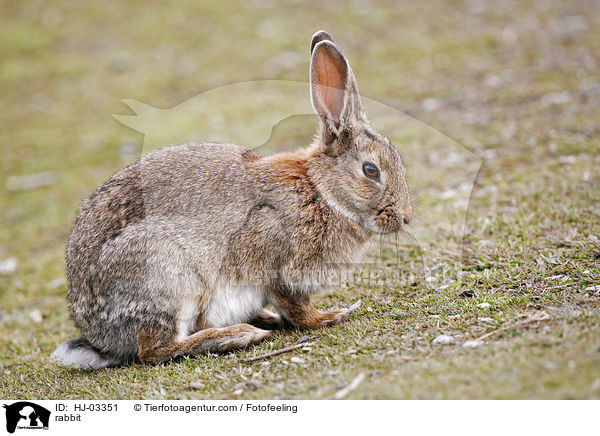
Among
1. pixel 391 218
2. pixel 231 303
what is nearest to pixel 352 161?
pixel 391 218

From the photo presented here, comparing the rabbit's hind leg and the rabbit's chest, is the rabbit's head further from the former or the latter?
the rabbit's hind leg

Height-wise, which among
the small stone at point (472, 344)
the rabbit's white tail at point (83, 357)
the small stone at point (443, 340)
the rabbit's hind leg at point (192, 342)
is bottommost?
the rabbit's white tail at point (83, 357)

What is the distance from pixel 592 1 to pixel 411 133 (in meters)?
8.19

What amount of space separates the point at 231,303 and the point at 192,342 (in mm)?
410

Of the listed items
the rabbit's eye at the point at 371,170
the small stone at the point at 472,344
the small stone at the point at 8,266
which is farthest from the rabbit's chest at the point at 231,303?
the small stone at the point at 8,266

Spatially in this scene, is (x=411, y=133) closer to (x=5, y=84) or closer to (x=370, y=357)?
(x=370, y=357)

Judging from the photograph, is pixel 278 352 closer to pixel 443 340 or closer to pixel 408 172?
pixel 443 340

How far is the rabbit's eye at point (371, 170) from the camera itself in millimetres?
4500

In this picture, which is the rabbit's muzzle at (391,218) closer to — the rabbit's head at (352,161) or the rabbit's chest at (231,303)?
the rabbit's head at (352,161)

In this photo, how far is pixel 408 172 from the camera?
24.4ft

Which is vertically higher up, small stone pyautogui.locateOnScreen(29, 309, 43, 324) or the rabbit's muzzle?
the rabbit's muzzle
